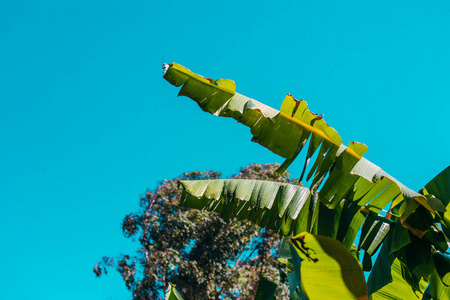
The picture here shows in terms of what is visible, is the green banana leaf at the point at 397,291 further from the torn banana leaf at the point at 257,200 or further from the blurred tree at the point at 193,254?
the blurred tree at the point at 193,254

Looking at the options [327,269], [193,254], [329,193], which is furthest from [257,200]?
[193,254]

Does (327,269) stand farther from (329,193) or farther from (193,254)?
(193,254)

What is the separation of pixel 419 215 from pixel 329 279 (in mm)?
1322

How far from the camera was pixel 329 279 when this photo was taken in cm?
155

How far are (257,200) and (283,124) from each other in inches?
23.8

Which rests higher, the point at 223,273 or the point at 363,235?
the point at 223,273

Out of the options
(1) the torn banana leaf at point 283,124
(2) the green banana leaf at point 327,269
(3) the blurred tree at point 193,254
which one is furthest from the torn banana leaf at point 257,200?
(3) the blurred tree at point 193,254

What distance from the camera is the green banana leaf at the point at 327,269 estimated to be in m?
1.51

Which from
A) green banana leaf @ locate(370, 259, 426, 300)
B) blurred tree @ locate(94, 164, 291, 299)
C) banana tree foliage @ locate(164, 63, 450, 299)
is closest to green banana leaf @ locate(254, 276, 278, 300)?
banana tree foliage @ locate(164, 63, 450, 299)

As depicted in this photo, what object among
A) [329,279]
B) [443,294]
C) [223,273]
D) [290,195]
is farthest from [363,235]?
[223,273]

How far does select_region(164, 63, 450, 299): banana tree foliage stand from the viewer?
2697 millimetres

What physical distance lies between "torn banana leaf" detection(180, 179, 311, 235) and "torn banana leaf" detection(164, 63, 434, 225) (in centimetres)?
18

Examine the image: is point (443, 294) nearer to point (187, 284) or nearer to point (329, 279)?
point (329, 279)

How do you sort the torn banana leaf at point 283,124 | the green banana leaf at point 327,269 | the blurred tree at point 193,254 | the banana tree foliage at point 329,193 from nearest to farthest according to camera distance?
1. the green banana leaf at point 327,269
2. the banana tree foliage at point 329,193
3. the torn banana leaf at point 283,124
4. the blurred tree at point 193,254
